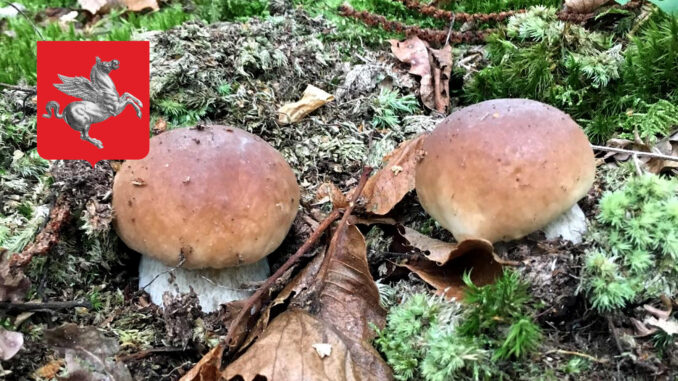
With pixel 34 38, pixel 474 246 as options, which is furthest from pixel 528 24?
pixel 34 38

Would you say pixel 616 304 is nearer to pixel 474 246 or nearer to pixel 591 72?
pixel 474 246

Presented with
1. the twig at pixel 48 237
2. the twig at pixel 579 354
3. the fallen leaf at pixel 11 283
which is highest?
the twig at pixel 48 237

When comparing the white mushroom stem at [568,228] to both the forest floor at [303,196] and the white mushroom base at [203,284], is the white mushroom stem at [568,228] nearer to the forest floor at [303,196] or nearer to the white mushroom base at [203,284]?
the forest floor at [303,196]

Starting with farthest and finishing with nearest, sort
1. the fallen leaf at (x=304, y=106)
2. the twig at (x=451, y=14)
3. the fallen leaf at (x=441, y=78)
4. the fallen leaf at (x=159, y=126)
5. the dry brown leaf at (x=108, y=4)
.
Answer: the dry brown leaf at (x=108, y=4), the twig at (x=451, y=14), the fallen leaf at (x=441, y=78), the fallen leaf at (x=304, y=106), the fallen leaf at (x=159, y=126)

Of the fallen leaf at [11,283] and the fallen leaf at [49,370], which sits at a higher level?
the fallen leaf at [11,283]

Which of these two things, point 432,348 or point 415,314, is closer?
point 432,348

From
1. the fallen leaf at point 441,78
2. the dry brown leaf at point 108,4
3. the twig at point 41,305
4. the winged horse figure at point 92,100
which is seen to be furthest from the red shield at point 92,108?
the dry brown leaf at point 108,4

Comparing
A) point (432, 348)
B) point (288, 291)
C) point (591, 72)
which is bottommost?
point (288, 291)
